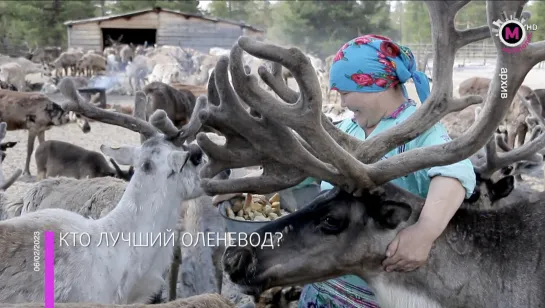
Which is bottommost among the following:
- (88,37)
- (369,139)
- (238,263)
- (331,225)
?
(88,37)

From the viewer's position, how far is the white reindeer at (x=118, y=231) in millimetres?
3121

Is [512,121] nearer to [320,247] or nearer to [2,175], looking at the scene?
[2,175]

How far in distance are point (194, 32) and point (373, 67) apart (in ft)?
109

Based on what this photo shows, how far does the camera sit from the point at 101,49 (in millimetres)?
36188

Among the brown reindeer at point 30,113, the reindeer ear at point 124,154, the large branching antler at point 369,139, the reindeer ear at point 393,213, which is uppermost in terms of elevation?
the large branching antler at point 369,139

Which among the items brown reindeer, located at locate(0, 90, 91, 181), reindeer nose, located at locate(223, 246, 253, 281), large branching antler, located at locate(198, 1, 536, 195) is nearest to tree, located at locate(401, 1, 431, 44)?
large branching antler, located at locate(198, 1, 536, 195)

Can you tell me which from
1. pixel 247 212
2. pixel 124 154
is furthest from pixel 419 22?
pixel 124 154

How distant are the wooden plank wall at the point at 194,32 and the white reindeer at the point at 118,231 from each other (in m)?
30.6

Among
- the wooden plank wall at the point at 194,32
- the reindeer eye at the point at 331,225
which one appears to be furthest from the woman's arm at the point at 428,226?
the wooden plank wall at the point at 194,32

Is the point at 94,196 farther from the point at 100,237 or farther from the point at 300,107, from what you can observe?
the point at 300,107

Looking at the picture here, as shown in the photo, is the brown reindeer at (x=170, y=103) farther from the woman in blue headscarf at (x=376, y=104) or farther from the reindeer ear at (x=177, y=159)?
the woman in blue headscarf at (x=376, y=104)

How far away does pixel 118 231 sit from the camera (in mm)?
3389

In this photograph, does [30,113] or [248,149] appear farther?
[30,113]

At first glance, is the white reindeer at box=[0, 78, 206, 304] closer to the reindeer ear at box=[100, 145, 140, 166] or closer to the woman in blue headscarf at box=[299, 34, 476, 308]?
the reindeer ear at box=[100, 145, 140, 166]
